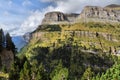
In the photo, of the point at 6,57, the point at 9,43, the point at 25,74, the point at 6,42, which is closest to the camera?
the point at 25,74

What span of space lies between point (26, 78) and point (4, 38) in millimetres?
30477

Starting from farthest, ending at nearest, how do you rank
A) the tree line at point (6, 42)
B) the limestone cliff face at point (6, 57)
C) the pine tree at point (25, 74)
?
the limestone cliff face at point (6, 57) → the tree line at point (6, 42) → the pine tree at point (25, 74)

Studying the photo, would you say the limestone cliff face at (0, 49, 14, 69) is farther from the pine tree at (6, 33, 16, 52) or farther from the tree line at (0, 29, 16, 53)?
the pine tree at (6, 33, 16, 52)

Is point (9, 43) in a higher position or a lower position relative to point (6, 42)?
lower

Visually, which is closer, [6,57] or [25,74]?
[25,74]

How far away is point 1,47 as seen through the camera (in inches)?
5202

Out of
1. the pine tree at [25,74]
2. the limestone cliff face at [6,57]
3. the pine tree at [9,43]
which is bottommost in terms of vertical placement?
the pine tree at [25,74]

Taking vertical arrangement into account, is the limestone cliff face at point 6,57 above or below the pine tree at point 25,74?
above

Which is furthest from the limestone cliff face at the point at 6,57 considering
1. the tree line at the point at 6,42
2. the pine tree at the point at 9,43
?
the pine tree at the point at 9,43

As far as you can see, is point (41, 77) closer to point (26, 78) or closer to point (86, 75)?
point (26, 78)

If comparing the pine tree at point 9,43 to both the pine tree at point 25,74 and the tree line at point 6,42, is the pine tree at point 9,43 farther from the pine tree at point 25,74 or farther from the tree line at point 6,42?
the pine tree at point 25,74

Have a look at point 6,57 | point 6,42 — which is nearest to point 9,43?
point 6,42

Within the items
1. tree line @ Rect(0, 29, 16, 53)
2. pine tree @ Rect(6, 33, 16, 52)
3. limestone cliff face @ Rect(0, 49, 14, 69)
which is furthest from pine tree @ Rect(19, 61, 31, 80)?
pine tree @ Rect(6, 33, 16, 52)

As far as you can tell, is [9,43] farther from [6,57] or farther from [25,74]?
[25,74]
